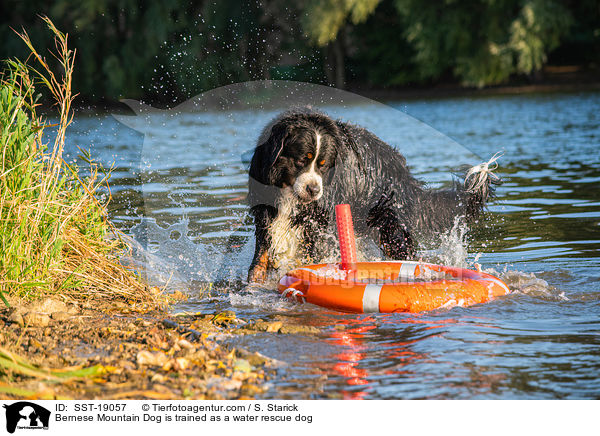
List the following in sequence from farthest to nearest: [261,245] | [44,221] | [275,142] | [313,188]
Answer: [261,245], [275,142], [313,188], [44,221]

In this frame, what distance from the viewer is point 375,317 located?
438 centimetres

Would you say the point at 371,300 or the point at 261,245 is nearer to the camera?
the point at 371,300

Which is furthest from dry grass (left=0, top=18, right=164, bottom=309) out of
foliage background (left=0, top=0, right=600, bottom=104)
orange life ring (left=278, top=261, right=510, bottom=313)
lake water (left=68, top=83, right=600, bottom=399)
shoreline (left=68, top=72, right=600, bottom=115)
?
shoreline (left=68, top=72, right=600, bottom=115)

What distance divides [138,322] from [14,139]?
1.34m

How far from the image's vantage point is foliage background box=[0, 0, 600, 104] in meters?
19.2

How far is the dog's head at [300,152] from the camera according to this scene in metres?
4.96

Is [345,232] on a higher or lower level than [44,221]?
lower

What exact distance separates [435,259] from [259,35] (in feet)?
39.9

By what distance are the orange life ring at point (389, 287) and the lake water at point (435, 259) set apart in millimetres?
72

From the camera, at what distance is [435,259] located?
599 centimetres

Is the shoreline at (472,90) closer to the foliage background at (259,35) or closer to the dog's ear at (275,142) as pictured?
the foliage background at (259,35)
